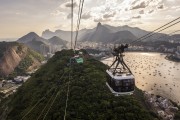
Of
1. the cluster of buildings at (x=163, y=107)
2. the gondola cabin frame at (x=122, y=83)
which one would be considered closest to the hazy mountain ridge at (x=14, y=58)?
the cluster of buildings at (x=163, y=107)

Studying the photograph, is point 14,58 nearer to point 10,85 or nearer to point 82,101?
point 10,85

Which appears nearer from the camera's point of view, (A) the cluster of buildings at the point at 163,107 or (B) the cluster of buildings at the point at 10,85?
(A) the cluster of buildings at the point at 163,107

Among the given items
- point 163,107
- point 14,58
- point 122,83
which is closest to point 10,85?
point 14,58

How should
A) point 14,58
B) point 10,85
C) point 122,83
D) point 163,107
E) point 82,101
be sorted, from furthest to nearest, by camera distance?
1. point 14,58
2. point 10,85
3. point 163,107
4. point 82,101
5. point 122,83

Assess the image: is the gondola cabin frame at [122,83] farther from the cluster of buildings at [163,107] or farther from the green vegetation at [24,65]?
the green vegetation at [24,65]

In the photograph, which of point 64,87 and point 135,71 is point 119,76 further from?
point 135,71

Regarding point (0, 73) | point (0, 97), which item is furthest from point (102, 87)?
point (0, 73)
